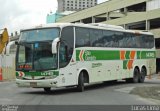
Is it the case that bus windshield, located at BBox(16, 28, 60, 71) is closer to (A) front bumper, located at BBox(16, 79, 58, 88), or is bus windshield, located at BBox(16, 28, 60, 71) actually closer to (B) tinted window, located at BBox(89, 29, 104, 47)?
(A) front bumper, located at BBox(16, 79, 58, 88)

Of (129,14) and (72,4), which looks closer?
(129,14)

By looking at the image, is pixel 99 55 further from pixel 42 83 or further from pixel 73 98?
pixel 73 98

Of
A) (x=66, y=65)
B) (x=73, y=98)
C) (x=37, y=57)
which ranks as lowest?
(x=73, y=98)

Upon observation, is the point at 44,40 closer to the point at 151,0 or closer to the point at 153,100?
the point at 153,100

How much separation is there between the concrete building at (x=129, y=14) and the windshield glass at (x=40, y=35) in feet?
151

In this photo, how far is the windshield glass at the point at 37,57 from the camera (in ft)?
69.6

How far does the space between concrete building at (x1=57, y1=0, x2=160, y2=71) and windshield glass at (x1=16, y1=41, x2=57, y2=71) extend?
46.6 m

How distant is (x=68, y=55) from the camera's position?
22125 mm

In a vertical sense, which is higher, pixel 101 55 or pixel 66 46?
pixel 66 46

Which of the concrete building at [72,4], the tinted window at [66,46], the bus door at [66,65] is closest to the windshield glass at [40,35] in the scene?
the tinted window at [66,46]

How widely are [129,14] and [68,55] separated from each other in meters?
53.3

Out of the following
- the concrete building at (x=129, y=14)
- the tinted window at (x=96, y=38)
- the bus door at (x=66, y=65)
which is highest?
the concrete building at (x=129, y=14)

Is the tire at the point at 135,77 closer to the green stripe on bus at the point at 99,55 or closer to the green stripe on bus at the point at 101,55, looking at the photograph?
the green stripe on bus at the point at 101,55

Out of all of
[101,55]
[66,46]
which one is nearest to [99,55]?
[101,55]
